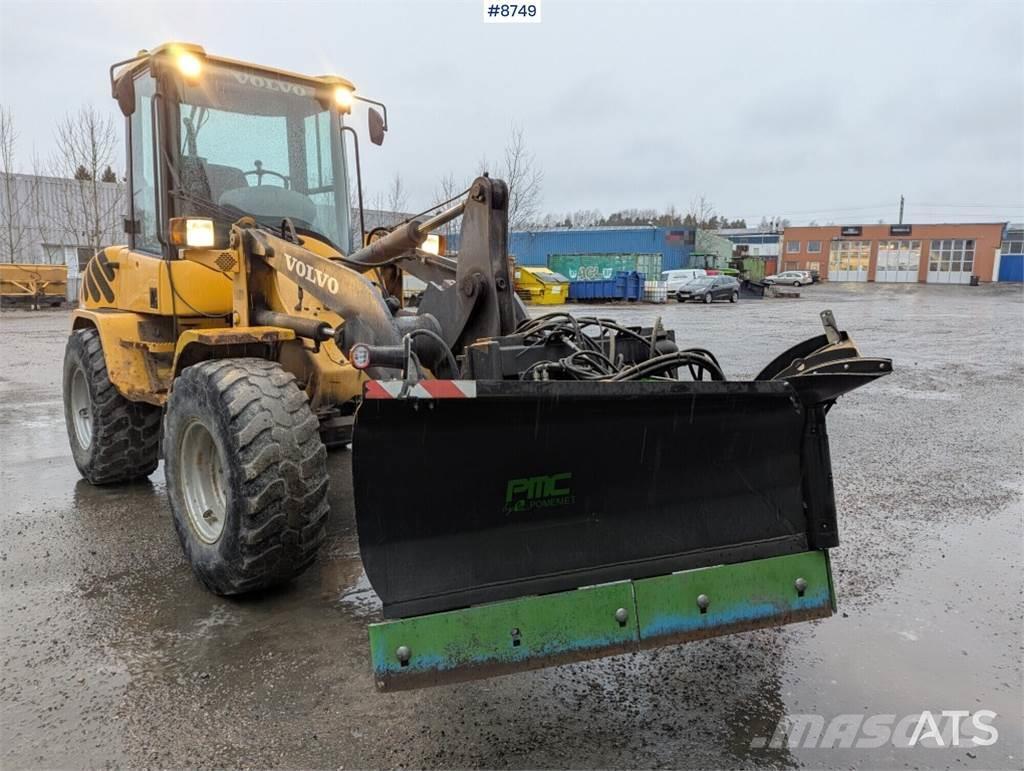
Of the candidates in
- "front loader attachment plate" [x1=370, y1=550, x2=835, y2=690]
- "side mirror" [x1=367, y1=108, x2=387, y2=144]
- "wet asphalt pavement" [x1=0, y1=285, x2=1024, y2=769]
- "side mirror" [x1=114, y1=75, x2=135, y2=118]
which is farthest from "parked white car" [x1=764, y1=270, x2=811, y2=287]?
"front loader attachment plate" [x1=370, y1=550, x2=835, y2=690]

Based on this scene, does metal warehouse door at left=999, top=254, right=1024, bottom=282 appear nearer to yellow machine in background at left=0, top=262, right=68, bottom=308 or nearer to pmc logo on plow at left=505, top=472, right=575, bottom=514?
yellow machine in background at left=0, top=262, right=68, bottom=308

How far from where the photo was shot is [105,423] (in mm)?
5438

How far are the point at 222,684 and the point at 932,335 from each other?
19.9m

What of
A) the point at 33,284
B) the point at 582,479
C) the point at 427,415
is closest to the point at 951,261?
the point at 33,284

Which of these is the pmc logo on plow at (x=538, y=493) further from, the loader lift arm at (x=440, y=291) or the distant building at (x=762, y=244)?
the distant building at (x=762, y=244)

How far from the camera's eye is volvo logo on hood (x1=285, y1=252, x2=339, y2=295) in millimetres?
3920

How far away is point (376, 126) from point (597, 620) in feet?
13.4

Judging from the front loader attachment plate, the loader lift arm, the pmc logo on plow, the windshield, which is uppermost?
the windshield

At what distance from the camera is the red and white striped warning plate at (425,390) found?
8.31 ft

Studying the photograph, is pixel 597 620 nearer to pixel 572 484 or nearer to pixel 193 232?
pixel 572 484

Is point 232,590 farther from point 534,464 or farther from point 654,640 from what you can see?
point 654,640

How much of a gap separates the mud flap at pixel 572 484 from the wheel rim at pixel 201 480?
5.58 feet

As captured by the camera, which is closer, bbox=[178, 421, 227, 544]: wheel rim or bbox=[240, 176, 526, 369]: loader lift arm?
bbox=[240, 176, 526, 369]: loader lift arm

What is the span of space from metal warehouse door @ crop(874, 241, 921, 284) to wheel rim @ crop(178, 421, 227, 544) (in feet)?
216
